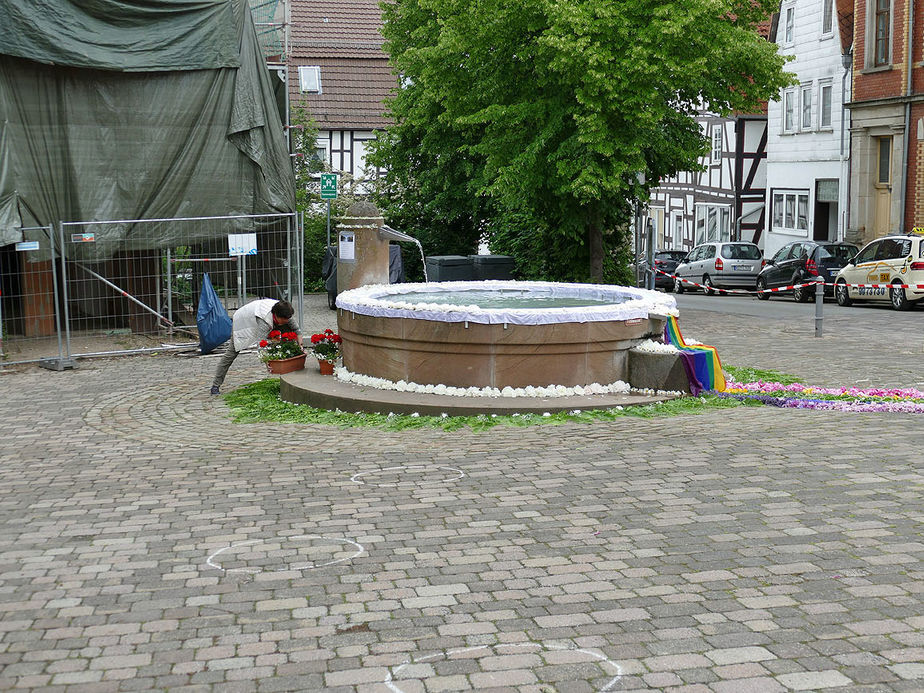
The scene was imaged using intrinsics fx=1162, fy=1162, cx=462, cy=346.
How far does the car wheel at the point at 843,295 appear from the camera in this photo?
2898 centimetres

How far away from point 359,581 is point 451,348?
17.9ft

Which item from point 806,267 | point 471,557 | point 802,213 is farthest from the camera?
point 802,213

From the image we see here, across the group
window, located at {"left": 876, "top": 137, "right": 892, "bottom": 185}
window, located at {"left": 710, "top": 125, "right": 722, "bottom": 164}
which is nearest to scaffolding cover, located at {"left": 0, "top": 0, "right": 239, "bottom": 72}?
window, located at {"left": 876, "top": 137, "right": 892, "bottom": 185}

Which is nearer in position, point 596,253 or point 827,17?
point 596,253

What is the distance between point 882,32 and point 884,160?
4.20 metres

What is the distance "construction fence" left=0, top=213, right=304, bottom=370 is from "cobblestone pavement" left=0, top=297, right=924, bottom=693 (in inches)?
293

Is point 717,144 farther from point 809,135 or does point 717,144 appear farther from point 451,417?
point 451,417

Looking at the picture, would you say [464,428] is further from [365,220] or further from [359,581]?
[365,220]

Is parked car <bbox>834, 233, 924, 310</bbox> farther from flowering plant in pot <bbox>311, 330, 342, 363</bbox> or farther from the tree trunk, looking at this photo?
flowering plant in pot <bbox>311, 330, 342, 363</bbox>

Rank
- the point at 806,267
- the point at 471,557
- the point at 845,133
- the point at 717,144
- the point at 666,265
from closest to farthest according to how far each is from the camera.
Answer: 1. the point at 471,557
2. the point at 806,267
3. the point at 845,133
4. the point at 666,265
5. the point at 717,144

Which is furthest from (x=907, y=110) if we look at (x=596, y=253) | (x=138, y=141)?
(x=138, y=141)

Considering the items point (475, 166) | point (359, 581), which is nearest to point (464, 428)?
point (359, 581)

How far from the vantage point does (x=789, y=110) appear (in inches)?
1802

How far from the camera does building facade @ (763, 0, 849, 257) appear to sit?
41.9 m
